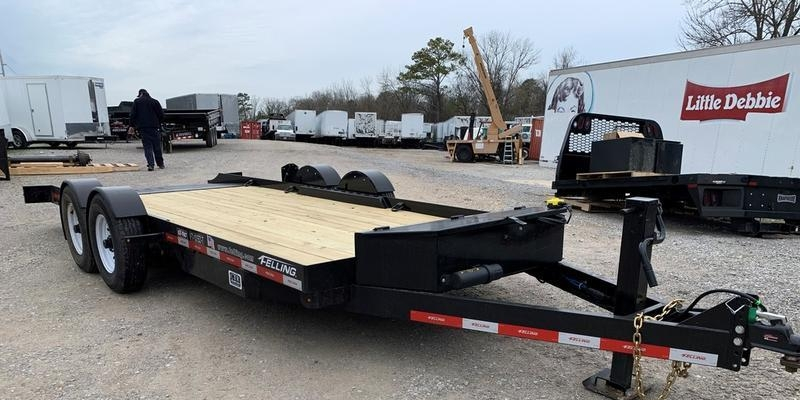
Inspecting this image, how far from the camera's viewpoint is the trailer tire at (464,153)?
23.8 m

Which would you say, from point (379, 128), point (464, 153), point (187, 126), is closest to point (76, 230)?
point (187, 126)

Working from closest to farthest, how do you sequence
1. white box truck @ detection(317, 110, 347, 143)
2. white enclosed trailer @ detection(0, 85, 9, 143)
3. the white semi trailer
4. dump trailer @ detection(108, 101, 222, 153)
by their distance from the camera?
1. white enclosed trailer @ detection(0, 85, 9, 143)
2. dump trailer @ detection(108, 101, 222, 153)
3. the white semi trailer
4. white box truck @ detection(317, 110, 347, 143)

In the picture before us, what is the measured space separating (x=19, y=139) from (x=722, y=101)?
23.2 meters

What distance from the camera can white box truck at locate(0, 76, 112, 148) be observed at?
18234 mm

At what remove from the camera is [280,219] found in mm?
4020

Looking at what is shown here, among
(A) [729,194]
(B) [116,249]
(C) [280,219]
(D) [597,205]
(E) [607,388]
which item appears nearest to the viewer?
(E) [607,388]

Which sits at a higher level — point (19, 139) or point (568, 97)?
point (568, 97)

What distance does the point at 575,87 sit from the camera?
16797 mm

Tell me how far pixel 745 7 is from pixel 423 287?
1209 inches

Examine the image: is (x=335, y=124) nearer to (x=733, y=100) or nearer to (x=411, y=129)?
(x=411, y=129)

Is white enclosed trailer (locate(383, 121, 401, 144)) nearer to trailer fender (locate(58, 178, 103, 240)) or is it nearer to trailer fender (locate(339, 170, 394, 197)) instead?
trailer fender (locate(339, 170, 394, 197))

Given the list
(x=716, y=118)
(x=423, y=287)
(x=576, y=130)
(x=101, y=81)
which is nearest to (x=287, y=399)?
(x=423, y=287)

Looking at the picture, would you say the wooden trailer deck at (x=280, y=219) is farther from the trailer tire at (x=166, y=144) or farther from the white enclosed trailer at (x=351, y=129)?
the white enclosed trailer at (x=351, y=129)

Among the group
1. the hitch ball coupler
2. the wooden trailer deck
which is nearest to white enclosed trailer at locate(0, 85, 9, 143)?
the wooden trailer deck
